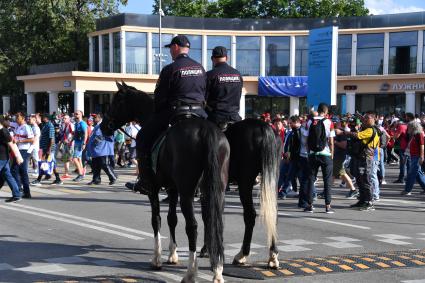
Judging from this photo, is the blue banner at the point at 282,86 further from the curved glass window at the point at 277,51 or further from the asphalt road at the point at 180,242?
the asphalt road at the point at 180,242

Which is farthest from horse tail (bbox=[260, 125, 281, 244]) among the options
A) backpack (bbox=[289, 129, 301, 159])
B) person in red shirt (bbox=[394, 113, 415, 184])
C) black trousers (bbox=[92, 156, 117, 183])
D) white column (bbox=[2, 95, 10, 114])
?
white column (bbox=[2, 95, 10, 114])

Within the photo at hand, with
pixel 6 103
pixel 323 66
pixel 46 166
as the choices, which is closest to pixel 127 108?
pixel 46 166

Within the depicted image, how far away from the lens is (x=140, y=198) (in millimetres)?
13773

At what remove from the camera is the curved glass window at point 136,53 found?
4584cm

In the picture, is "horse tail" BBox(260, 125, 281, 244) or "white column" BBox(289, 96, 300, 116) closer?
"horse tail" BBox(260, 125, 281, 244)

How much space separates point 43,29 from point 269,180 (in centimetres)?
4597

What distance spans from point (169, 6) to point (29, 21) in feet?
66.9

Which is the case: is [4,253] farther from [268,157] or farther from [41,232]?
[268,157]

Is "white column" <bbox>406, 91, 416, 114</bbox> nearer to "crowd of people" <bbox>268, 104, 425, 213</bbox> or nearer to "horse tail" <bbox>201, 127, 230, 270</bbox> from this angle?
"crowd of people" <bbox>268, 104, 425, 213</bbox>

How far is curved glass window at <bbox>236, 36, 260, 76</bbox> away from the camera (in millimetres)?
47397

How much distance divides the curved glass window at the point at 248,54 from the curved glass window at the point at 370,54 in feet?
26.2

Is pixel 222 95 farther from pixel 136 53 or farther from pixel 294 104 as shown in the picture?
pixel 136 53

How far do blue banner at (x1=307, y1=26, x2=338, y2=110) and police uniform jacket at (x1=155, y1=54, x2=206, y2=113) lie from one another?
13.9 meters

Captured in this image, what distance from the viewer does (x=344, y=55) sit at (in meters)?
46.9
